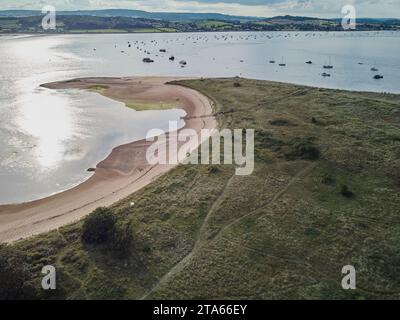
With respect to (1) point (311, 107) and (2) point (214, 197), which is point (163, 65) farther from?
(2) point (214, 197)

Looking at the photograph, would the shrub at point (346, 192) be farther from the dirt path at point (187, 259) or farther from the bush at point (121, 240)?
the bush at point (121, 240)

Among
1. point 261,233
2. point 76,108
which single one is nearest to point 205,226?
point 261,233

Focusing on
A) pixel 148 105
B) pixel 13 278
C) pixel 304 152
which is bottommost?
pixel 13 278

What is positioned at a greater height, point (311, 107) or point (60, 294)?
point (311, 107)

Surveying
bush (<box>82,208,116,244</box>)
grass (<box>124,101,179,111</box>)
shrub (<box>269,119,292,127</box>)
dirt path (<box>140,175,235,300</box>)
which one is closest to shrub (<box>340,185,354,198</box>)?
dirt path (<box>140,175,235,300</box>)

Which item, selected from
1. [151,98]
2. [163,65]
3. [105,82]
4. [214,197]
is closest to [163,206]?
[214,197]

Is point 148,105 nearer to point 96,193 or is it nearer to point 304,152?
point 304,152

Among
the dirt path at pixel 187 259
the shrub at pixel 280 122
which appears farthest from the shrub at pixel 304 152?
the dirt path at pixel 187 259
